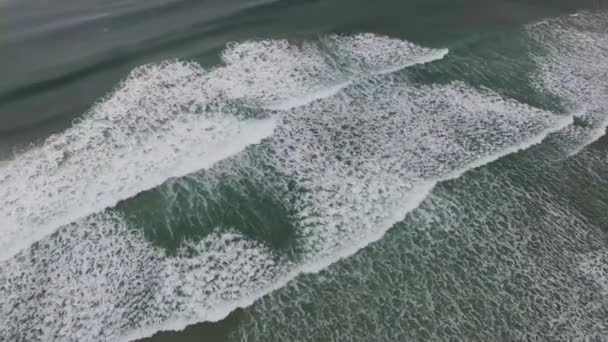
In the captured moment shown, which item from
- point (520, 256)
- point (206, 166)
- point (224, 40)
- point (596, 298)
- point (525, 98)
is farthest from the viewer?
point (224, 40)

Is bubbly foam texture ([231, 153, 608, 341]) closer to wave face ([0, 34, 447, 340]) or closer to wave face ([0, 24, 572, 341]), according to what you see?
wave face ([0, 24, 572, 341])

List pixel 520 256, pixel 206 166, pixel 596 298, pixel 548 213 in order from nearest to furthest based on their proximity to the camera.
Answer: pixel 596 298 → pixel 520 256 → pixel 548 213 → pixel 206 166

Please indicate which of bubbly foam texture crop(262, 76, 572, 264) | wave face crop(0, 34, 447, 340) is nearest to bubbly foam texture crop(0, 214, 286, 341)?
wave face crop(0, 34, 447, 340)

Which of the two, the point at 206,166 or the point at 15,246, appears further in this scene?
the point at 206,166

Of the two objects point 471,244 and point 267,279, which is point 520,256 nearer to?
point 471,244

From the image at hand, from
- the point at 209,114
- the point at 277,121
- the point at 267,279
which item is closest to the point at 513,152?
the point at 277,121

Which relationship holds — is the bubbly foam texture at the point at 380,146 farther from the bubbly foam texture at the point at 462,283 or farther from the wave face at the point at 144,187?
the wave face at the point at 144,187

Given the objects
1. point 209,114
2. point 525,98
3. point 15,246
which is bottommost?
point 15,246

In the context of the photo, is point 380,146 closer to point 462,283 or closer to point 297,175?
point 297,175
